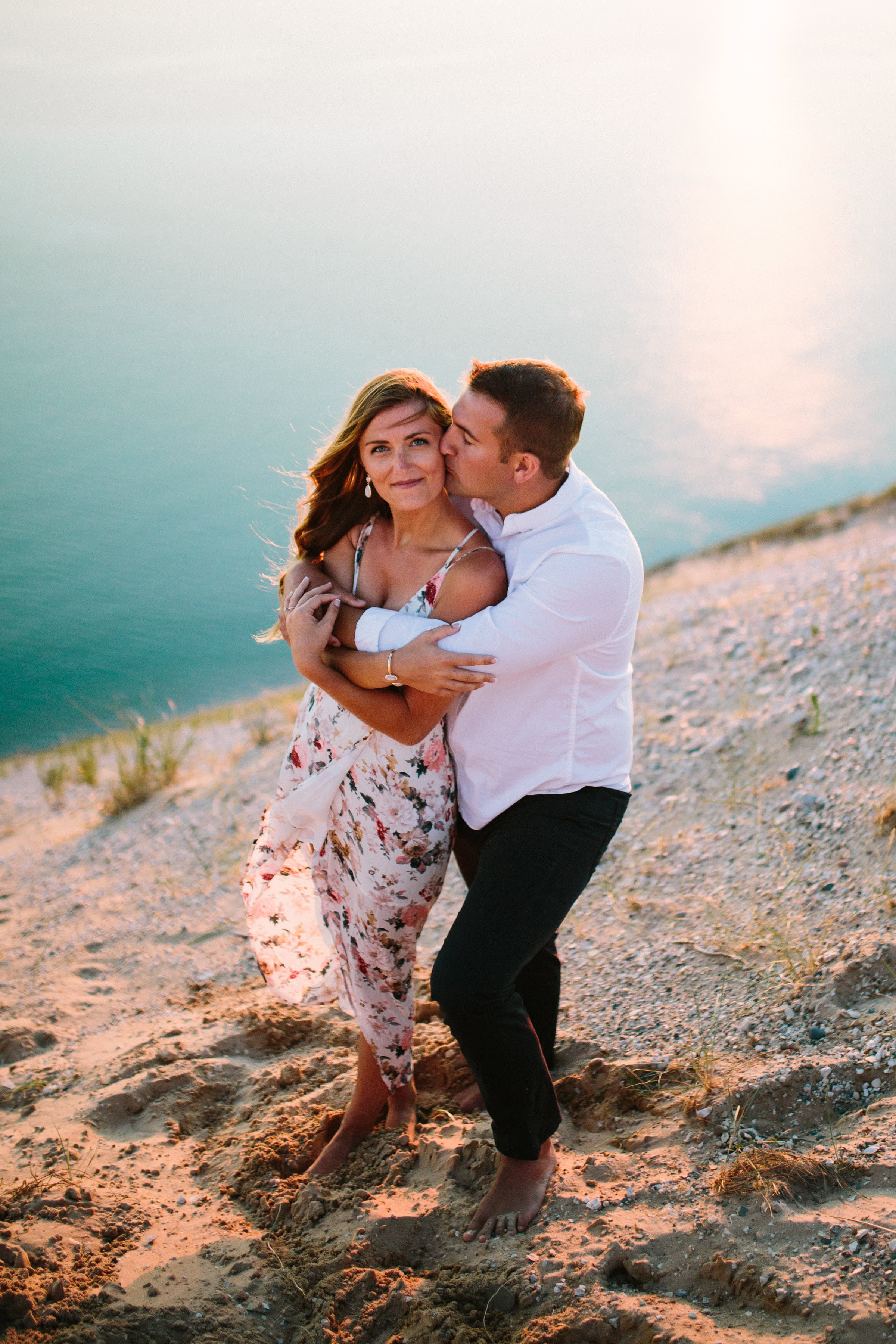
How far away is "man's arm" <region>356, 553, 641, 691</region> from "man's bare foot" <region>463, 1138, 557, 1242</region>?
1294 mm

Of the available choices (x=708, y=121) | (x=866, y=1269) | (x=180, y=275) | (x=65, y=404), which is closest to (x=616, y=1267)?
(x=866, y=1269)

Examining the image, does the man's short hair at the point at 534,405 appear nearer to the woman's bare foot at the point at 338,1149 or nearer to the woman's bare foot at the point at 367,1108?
the woman's bare foot at the point at 367,1108

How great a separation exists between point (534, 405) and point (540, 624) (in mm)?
530

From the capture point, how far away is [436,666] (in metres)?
2.35

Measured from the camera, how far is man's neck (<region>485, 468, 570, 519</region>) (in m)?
2.45

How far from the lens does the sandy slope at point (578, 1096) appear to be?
2.28 m

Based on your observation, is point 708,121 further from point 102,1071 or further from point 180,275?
point 102,1071

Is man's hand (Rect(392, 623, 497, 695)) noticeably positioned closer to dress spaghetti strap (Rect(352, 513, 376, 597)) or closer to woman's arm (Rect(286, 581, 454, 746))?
woman's arm (Rect(286, 581, 454, 746))

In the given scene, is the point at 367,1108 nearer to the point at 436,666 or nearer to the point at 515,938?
the point at 515,938

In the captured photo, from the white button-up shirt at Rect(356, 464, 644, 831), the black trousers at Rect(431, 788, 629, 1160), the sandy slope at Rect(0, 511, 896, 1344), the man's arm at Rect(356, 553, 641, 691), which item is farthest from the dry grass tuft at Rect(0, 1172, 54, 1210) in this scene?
the man's arm at Rect(356, 553, 641, 691)

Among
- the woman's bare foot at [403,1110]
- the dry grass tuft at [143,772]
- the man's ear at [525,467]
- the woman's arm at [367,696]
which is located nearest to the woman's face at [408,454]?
the man's ear at [525,467]

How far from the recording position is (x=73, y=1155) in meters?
3.02

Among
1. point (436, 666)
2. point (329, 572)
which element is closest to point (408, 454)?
point (329, 572)

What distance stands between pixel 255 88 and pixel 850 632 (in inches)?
881
